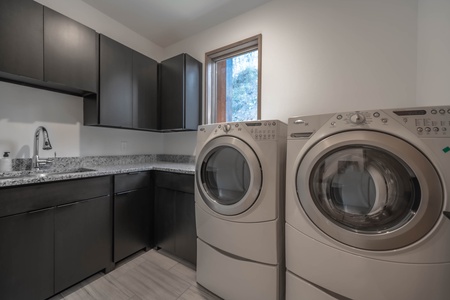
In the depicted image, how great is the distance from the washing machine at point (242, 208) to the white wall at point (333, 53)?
681mm

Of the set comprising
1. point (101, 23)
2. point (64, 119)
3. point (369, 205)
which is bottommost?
point (369, 205)

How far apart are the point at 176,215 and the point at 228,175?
80cm

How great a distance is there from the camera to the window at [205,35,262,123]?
1992mm

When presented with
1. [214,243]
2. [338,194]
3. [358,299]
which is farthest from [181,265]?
[338,194]

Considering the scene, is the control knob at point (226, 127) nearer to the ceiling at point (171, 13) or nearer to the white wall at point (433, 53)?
the white wall at point (433, 53)

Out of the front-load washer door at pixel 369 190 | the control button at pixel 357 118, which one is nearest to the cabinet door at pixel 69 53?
the front-load washer door at pixel 369 190

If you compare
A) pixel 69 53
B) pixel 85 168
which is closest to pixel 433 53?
pixel 69 53

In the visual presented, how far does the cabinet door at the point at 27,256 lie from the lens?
108 centimetres

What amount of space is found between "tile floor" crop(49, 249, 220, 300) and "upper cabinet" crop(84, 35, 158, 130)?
54.4 inches

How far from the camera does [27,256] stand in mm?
1159

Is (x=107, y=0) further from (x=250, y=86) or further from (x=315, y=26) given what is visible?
(x=315, y=26)

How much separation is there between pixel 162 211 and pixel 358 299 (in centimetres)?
164

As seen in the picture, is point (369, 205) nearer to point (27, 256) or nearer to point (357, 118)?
point (357, 118)

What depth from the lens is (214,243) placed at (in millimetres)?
1320
